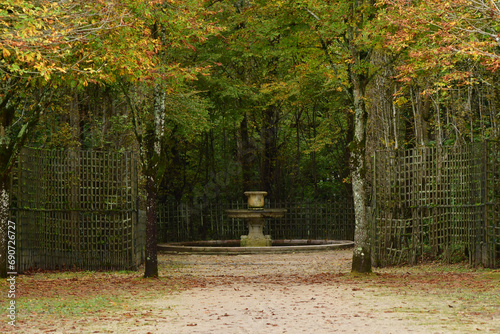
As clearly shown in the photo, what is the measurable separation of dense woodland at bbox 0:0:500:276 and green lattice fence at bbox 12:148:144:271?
1.16m

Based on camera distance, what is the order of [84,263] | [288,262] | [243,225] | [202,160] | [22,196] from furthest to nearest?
1. [202,160]
2. [243,225]
3. [288,262]
4. [84,263]
5. [22,196]

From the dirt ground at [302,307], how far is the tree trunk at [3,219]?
3468mm

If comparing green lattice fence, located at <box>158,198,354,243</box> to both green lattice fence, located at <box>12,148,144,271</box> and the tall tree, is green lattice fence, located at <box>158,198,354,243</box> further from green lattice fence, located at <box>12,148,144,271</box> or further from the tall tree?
the tall tree

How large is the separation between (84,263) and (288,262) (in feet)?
20.3

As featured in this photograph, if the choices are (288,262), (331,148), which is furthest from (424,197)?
(331,148)

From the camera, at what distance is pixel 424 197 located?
16.9 metres

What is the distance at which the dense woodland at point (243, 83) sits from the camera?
40.2ft

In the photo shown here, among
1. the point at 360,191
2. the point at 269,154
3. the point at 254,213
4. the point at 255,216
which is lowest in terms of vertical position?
the point at 255,216

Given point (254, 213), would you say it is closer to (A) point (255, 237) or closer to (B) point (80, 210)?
(A) point (255, 237)

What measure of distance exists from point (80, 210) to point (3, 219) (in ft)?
8.06

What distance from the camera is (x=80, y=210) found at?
1627 cm

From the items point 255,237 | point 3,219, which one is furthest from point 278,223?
point 3,219

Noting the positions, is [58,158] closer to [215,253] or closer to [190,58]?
[215,253]

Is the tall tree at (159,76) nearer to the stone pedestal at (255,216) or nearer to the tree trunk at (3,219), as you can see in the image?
the tree trunk at (3,219)
